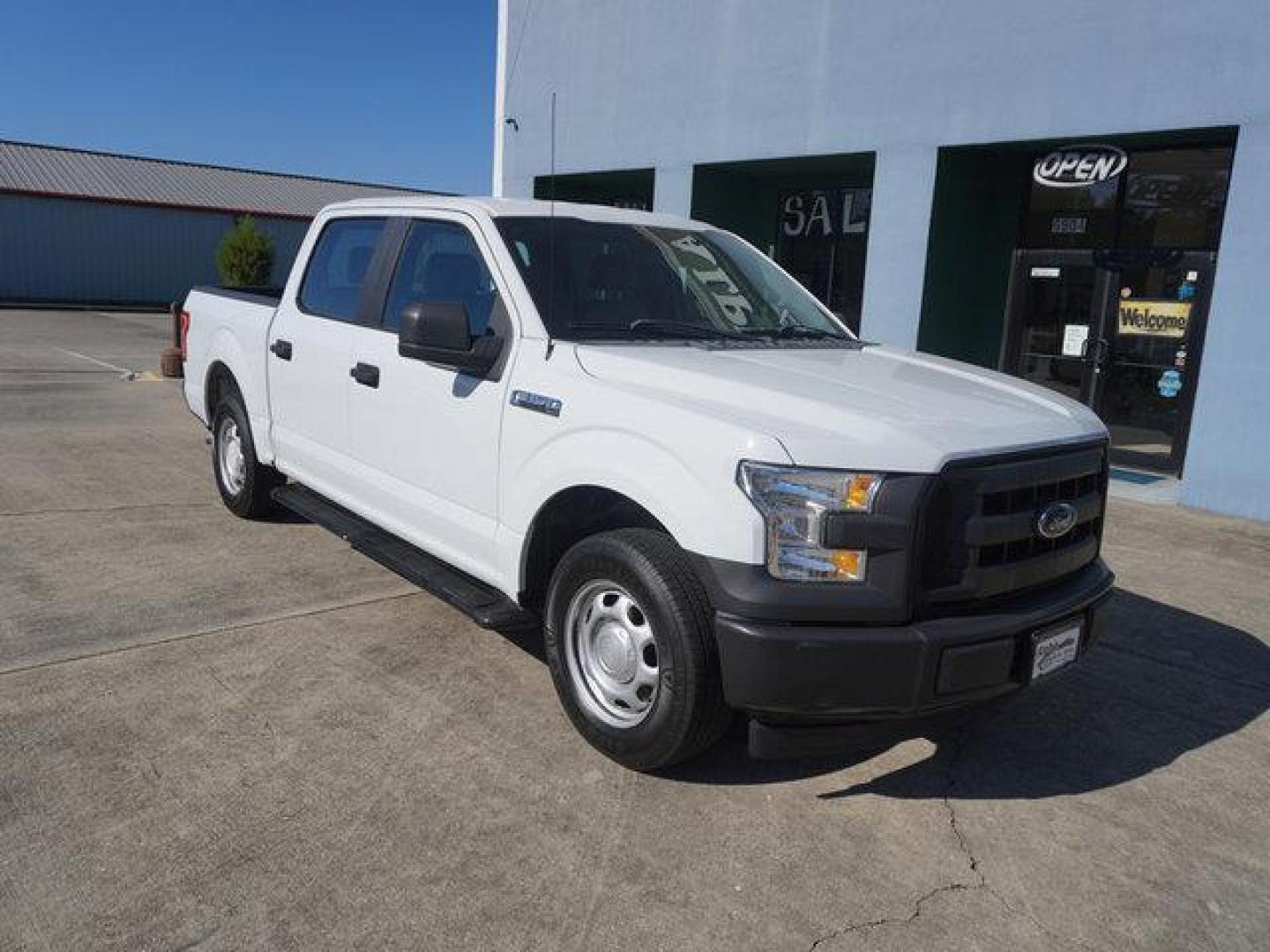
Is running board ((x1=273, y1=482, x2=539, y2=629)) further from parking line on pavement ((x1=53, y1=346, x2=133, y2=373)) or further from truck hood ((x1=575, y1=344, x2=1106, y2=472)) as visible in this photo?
parking line on pavement ((x1=53, y1=346, x2=133, y2=373))

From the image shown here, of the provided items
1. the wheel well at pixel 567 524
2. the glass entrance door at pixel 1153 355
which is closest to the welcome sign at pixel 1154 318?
the glass entrance door at pixel 1153 355

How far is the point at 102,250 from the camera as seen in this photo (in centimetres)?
3247

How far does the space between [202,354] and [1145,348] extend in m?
8.40

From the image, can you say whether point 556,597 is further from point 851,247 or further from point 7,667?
point 851,247

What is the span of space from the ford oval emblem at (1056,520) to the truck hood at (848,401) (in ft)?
0.71

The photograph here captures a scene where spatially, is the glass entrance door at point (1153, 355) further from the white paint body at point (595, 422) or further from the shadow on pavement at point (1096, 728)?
the white paint body at point (595, 422)

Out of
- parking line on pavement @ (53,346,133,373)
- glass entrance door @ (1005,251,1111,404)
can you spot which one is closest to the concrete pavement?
glass entrance door @ (1005,251,1111,404)

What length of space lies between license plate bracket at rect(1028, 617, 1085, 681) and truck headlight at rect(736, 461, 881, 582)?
719 millimetres

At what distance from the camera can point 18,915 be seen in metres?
2.66

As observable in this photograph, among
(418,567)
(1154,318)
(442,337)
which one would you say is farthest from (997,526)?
(1154,318)

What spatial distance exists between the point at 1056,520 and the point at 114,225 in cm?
3522

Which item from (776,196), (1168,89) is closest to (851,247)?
(776,196)

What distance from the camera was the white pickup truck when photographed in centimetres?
299

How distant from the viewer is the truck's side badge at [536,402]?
368 cm
